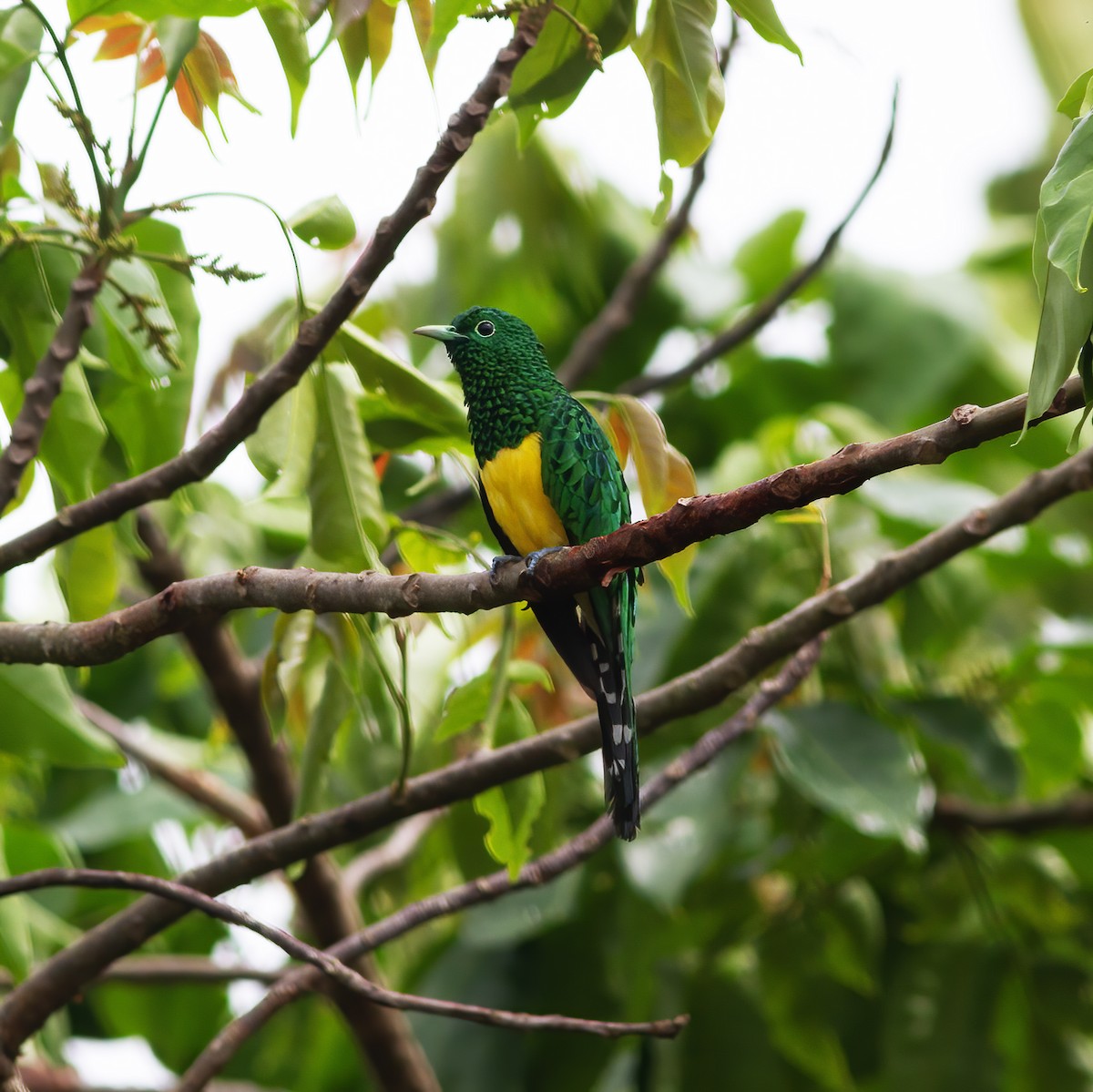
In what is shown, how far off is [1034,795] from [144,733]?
3.14 metres

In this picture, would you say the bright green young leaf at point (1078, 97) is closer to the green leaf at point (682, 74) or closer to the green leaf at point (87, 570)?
the green leaf at point (682, 74)

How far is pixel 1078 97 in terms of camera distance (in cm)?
151

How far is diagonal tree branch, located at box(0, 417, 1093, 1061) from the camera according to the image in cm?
232

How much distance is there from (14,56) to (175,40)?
289 mm

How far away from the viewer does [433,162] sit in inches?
76.3

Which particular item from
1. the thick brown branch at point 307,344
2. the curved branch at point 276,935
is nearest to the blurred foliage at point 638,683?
the thick brown branch at point 307,344

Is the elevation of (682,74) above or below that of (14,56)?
below

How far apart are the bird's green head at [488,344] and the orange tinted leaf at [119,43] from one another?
84 centimetres

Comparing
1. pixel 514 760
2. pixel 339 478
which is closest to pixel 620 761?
pixel 514 760

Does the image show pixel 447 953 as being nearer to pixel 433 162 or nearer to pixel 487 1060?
pixel 487 1060

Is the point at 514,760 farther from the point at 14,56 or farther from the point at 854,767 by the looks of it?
the point at 14,56

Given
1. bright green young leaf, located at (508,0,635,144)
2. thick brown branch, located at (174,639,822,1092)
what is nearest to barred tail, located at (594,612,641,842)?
thick brown branch, located at (174,639,822,1092)

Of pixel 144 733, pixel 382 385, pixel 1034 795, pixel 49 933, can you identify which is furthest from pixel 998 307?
pixel 49 933

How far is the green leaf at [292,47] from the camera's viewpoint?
6.47 feet
